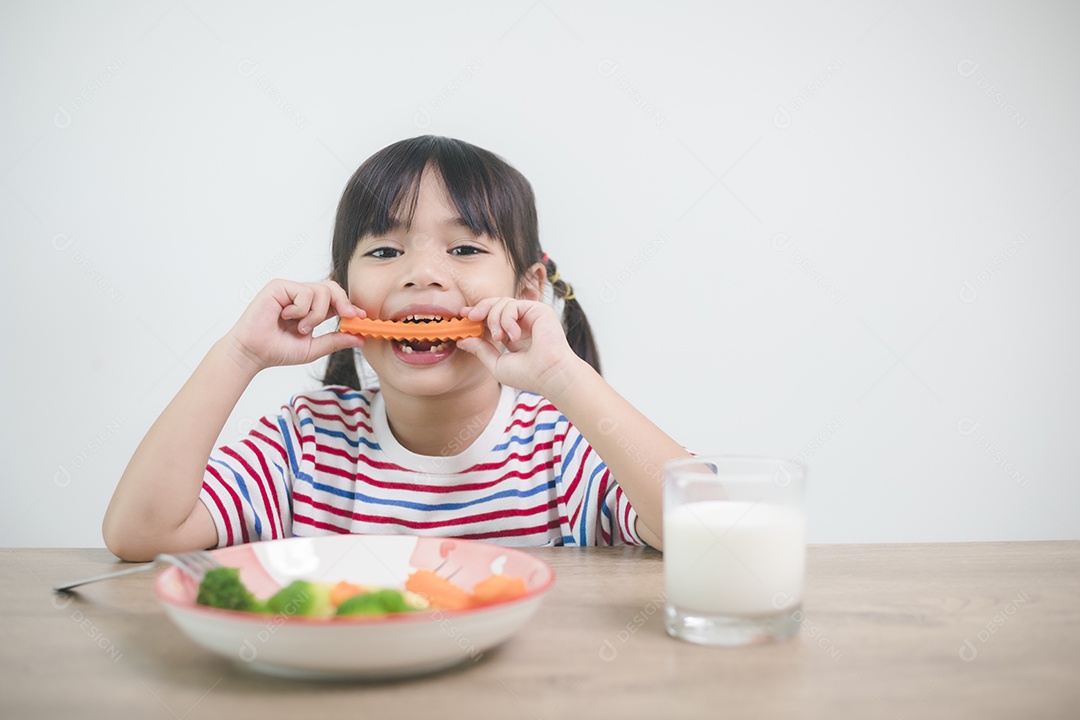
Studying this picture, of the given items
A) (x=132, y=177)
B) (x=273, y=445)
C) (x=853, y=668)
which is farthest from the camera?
(x=132, y=177)

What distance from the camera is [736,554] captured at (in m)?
0.59

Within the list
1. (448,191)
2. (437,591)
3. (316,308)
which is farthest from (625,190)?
(437,591)

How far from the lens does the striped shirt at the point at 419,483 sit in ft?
3.61

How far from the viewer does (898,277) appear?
1.97 metres

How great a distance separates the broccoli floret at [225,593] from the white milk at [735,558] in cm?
28

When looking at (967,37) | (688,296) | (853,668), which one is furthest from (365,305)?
(967,37)

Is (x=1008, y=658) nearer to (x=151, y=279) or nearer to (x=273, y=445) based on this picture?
(x=273, y=445)

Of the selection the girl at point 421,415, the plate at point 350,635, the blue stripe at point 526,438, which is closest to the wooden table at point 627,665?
the plate at point 350,635

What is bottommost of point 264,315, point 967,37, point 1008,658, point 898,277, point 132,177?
point 1008,658

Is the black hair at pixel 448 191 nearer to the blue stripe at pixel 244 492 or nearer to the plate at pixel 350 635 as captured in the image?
the blue stripe at pixel 244 492

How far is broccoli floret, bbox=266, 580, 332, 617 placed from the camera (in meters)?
0.55

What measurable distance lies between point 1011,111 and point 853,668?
71.2 inches

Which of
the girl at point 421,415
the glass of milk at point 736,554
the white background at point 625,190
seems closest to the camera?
the glass of milk at point 736,554

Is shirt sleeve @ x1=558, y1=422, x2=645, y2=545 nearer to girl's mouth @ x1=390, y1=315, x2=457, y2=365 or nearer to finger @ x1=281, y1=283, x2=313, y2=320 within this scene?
girl's mouth @ x1=390, y1=315, x2=457, y2=365
